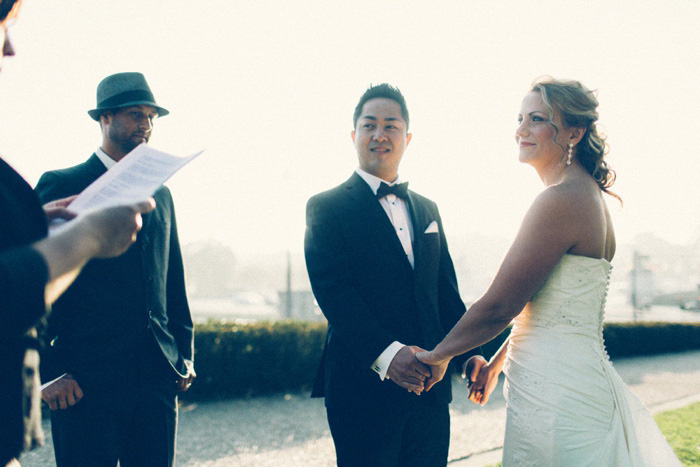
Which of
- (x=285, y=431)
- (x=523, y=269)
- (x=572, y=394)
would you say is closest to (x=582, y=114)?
(x=523, y=269)

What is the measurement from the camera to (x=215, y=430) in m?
6.30

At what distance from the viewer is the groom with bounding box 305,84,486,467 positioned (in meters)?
2.39

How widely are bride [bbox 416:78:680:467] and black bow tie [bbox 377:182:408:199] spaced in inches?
27.9

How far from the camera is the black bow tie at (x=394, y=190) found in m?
2.79

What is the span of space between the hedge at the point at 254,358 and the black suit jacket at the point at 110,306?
18.2 ft

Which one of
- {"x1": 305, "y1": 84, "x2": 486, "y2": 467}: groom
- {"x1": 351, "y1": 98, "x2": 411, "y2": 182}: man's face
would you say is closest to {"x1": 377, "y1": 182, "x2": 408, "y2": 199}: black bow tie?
{"x1": 305, "y1": 84, "x2": 486, "y2": 467}: groom

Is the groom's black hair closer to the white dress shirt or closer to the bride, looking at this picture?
the white dress shirt

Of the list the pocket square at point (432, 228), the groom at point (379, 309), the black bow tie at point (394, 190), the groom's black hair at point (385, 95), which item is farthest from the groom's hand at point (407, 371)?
the groom's black hair at point (385, 95)

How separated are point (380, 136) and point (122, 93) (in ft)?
4.79

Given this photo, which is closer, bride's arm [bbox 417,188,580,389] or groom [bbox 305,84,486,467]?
bride's arm [bbox 417,188,580,389]

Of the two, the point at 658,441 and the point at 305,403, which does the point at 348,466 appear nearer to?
the point at 658,441

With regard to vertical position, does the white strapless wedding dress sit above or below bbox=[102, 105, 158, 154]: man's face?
below

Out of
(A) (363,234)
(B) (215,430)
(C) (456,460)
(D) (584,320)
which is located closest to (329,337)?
(A) (363,234)

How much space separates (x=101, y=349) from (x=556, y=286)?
222cm
